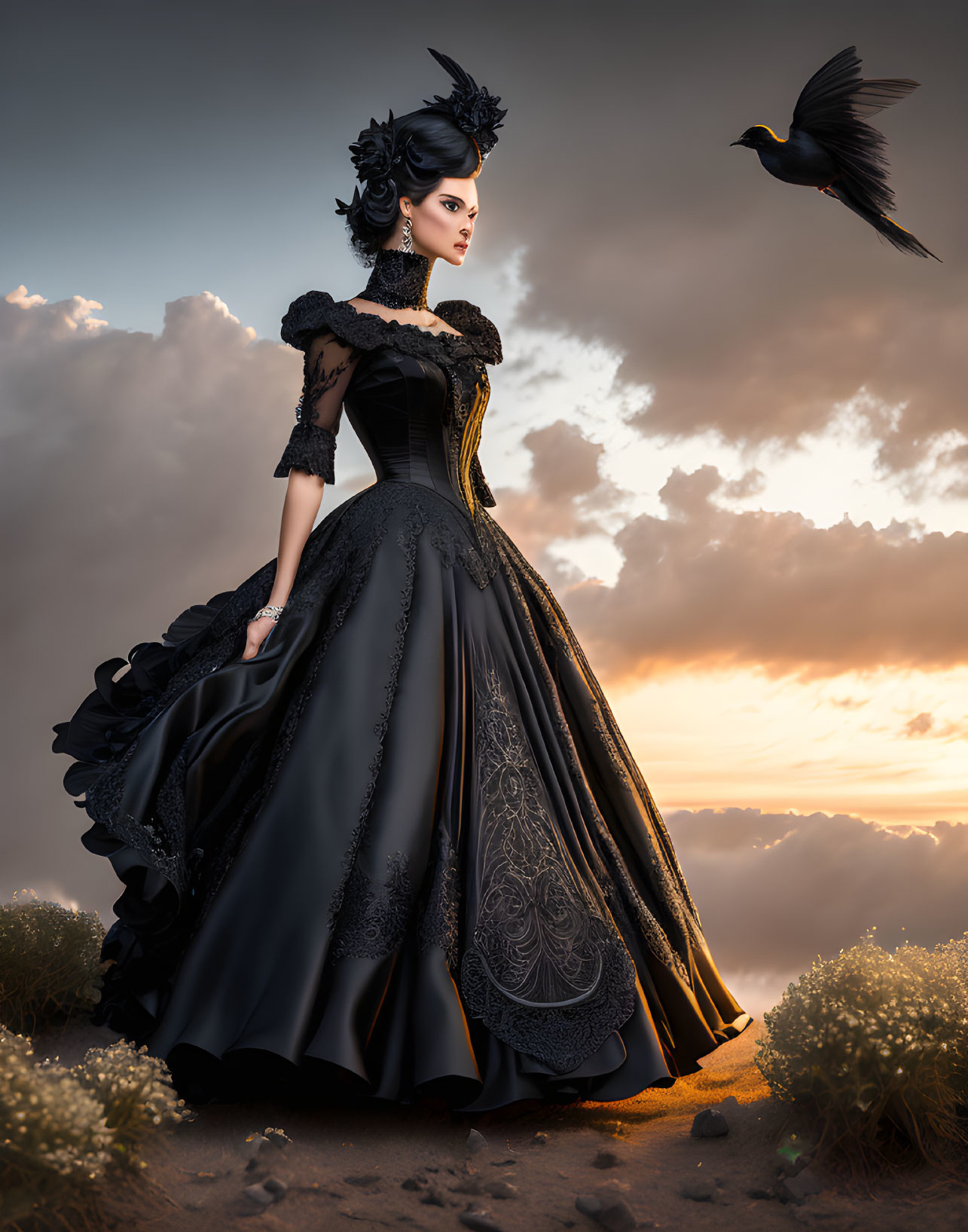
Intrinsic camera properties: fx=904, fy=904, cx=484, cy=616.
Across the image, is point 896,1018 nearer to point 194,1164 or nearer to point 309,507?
point 194,1164

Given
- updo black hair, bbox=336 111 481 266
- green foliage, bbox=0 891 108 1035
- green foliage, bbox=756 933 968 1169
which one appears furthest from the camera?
green foliage, bbox=0 891 108 1035

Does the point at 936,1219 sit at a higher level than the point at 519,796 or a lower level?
lower

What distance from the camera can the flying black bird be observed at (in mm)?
4352

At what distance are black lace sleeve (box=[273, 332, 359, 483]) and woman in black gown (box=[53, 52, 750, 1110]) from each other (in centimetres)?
1

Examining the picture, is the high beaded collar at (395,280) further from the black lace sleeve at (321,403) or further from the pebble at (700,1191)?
the pebble at (700,1191)

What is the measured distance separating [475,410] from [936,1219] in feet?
12.2

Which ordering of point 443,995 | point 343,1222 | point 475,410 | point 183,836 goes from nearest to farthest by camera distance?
point 343,1222
point 443,995
point 183,836
point 475,410

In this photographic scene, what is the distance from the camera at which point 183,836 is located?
354 cm

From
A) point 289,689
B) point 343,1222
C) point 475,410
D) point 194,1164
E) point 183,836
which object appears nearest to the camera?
point 343,1222

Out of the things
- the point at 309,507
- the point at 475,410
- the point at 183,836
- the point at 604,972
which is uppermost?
the point at 475,410

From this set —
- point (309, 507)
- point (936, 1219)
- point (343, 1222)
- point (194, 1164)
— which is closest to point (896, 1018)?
point (936, 1219)

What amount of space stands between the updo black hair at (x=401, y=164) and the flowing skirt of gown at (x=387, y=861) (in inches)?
58.2
